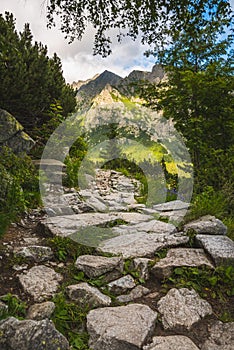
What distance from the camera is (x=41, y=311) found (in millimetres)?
2309

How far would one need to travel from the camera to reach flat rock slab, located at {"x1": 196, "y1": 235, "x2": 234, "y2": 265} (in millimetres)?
3110

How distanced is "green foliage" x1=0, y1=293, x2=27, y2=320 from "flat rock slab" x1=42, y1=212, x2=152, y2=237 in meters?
1.39

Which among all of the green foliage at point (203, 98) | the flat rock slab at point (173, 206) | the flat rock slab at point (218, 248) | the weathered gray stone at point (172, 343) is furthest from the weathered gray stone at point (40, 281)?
the green foliage at point (203, 98)

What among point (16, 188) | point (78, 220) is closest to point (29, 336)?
point (16, 188)

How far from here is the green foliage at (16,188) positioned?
3.68 m

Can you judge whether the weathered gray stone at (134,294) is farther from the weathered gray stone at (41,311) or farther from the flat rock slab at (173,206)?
the flat rock slab at (173,206)

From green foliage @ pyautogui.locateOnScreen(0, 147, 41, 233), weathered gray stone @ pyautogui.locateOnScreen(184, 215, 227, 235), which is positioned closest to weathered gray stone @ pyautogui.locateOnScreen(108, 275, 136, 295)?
weathered gray stone @ pyautogui.locateOnScreen(184, 215, 227, 235)

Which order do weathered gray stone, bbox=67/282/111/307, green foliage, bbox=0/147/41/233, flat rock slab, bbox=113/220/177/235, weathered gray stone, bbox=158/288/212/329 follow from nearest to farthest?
1. weathered gray stone, bbox=158/288/212/329
2. weathered gray stone, bbox=67/282/111/307
3. green foliage, bbox=0/147/41/233
4. flat rock slab, bbox=113/220/177/235

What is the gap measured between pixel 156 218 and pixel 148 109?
16.2 feet

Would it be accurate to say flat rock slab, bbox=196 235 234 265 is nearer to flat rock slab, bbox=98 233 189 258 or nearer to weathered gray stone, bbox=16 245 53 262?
flat rock slab, bbox=98 233 189 258

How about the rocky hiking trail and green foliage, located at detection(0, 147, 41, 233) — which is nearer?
the rocky hiking trail

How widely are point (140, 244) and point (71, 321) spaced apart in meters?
1.59

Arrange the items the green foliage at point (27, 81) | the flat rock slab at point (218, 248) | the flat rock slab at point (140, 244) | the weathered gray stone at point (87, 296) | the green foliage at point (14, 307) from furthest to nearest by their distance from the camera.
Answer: the green foliage at point (27, 81) < the flat rock slab at point (140, 244) < the flat rock slab at point (218, 248) < the weathered gray stone at point (87, 296) < the green foliage at point (14, 307)

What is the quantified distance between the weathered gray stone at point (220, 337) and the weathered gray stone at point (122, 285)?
2.70ft
